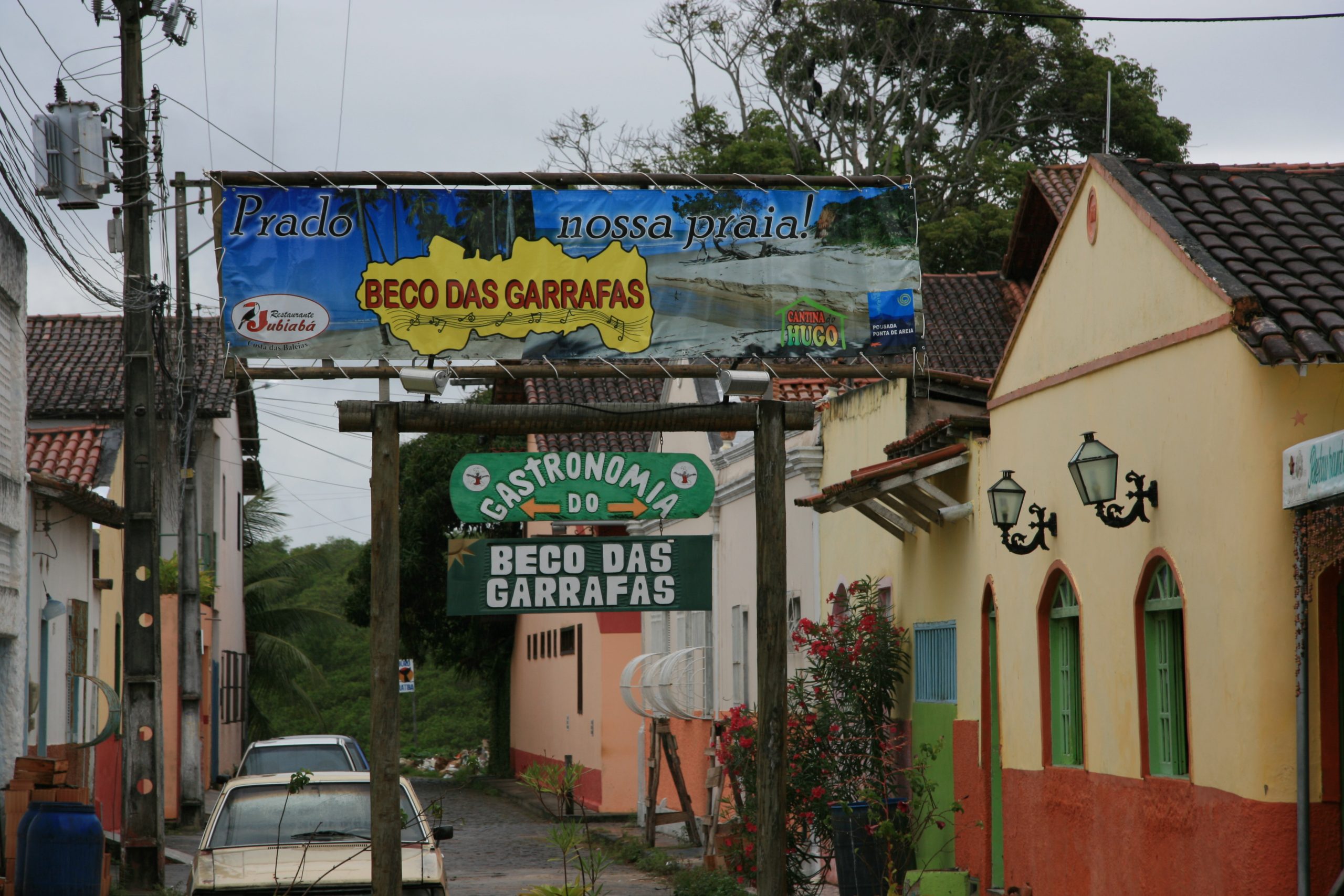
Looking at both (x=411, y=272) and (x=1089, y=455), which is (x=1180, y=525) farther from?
(x=411, y=272)

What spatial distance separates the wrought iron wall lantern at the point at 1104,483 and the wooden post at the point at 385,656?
4112mm

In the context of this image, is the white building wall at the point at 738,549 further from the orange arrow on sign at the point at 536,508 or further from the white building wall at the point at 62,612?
the white building wall at the point at 62,612

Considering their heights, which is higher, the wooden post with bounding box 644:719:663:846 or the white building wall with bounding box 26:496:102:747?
the white building wall with bounding box 26:496:102:747

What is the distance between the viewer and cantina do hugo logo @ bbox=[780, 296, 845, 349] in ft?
44.5

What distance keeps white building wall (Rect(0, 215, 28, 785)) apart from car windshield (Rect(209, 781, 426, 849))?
4125 mm

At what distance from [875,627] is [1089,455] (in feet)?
17.3

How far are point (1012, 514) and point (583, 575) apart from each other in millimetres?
3124

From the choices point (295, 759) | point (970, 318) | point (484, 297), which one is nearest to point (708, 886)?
point (484, 297)

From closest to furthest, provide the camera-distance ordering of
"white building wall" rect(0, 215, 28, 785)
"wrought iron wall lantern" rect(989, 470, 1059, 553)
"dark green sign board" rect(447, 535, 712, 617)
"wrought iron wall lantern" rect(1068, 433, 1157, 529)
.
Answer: "wrought iron wall lantern" rect(1068, 433, 1157, 529) → "wrought iron wall lantern" rect(989, 470, 1059, 553) → "dark green sign board" rect(447, 535, 712, 617) → "white building wall" rect(0, 215, 28, 785)

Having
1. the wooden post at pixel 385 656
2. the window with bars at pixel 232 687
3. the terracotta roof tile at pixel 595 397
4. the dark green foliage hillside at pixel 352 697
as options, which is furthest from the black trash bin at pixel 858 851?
the dark green foliage hillside at pixel 352 697

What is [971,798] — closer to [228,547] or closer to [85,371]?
[85,371]

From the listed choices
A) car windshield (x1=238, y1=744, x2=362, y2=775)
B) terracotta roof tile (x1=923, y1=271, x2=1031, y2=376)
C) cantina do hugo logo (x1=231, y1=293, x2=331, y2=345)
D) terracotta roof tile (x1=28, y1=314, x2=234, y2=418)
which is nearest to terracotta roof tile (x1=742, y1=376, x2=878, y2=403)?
terracotta roof tile (x1=923, y1=271, x2=1031, y2=376)

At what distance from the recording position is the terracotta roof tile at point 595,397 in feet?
84.5

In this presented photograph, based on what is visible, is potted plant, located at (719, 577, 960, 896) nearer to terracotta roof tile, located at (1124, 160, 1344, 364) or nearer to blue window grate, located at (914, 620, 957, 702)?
blue window grate, located at (914, 620, 957, 702)
